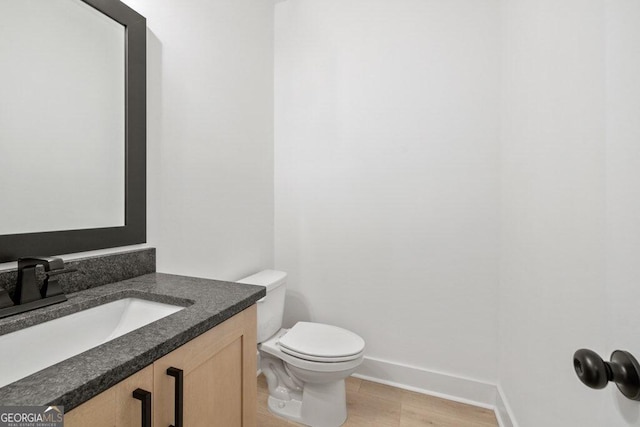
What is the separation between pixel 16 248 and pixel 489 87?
2.21 meters

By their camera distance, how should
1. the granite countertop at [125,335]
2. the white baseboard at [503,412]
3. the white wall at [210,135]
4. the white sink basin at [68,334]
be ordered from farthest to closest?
the white baseboard at [503,412], the white wall at [210,135], the white sink basin at [68,334], the granite countertop at [125,335]

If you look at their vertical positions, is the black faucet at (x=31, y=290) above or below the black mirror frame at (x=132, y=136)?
below

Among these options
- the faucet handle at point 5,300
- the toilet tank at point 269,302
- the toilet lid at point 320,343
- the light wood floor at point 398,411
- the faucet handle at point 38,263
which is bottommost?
the light wood floor at point 398,411

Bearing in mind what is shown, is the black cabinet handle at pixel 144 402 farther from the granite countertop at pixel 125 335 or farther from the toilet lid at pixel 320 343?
the toilet lid at pixel 320 343

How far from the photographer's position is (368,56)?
6.32 feet

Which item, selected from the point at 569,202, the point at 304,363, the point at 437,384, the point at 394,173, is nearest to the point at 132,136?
the point at 304,363

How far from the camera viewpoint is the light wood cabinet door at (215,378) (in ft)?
2.15

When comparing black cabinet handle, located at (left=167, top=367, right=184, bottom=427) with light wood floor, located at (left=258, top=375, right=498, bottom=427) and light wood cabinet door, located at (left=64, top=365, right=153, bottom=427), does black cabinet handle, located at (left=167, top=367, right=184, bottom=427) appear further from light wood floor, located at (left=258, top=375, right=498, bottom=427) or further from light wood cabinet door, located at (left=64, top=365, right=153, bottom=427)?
light wood floor, located at (left=258, top=375, right=498, bottom=427)

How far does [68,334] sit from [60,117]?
689 millimetres

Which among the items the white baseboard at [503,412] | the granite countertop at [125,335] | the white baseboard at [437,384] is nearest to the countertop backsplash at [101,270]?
the granite countertop at [125,335]

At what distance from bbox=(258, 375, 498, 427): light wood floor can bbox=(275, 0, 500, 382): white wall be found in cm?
18

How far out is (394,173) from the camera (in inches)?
74.4

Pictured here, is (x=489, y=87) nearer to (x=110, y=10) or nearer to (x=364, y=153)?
(x=364, y=153)

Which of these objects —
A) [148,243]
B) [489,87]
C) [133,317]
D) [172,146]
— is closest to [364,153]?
[489,87]
